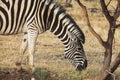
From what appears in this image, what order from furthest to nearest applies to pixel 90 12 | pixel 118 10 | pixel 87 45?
pixel 90 12 < pixel 87 45 < pixel 118 10

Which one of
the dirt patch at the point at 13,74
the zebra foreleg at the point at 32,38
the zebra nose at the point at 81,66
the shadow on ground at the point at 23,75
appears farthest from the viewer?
the zebra nose at the point at 81,66

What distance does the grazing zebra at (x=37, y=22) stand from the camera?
911cm

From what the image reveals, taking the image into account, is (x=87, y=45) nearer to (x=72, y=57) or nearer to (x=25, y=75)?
(x=72, y=57)

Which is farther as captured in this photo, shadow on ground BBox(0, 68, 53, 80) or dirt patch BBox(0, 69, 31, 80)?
dirt patch BBox(0, 69, 31, 80)

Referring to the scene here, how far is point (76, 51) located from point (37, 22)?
1.06 metres

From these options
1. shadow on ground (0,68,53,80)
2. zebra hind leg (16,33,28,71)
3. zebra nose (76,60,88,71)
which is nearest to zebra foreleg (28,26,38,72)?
shadow on ground (0,68,53,80)

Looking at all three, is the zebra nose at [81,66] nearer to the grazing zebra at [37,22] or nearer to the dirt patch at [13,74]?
the grazing zebra at [37,22]

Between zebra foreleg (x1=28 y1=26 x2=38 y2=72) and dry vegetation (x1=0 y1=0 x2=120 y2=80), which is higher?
zebra foreleg (x1=28 y1=26 x2=38 y2=72)

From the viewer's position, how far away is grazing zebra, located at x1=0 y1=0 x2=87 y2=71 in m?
9.11

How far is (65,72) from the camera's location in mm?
9477

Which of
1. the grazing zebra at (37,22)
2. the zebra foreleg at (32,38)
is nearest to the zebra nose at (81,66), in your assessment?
the grazing zebra at (37,22)

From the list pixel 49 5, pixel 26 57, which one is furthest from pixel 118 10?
pixel 26 57

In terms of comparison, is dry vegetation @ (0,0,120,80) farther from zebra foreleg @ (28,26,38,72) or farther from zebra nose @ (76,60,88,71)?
zebra foreleg @ (28,26,38,72)

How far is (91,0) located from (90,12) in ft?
9.62
